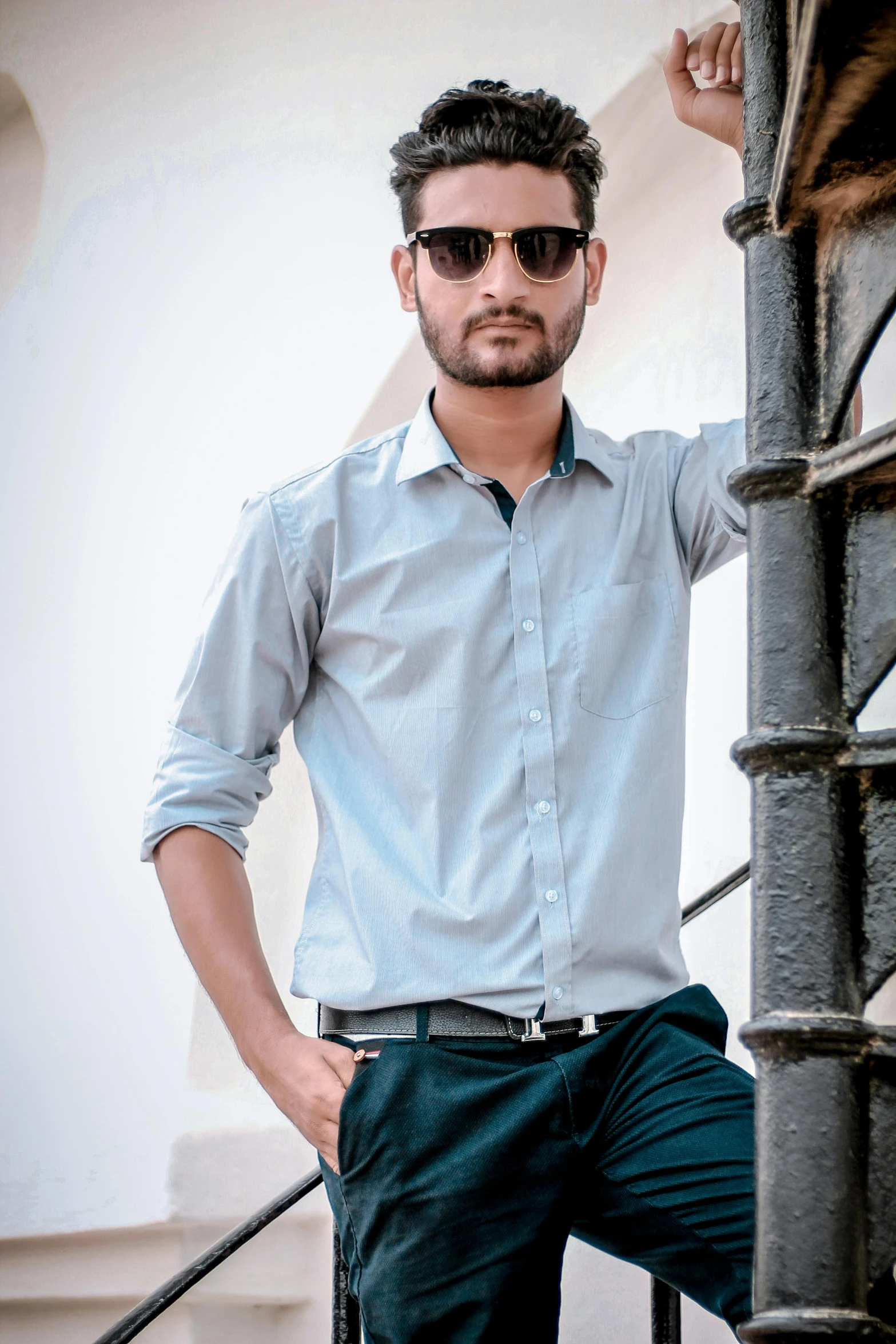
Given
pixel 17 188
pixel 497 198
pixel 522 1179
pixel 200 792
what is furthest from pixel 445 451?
pixel 17 188

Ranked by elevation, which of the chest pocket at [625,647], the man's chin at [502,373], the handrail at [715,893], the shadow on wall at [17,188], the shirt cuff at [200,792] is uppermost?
the shadow on wall at [17,188]

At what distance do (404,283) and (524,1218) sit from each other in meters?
1.48

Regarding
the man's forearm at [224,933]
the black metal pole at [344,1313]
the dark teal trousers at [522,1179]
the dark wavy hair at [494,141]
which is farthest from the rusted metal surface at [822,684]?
the black metal pole at [344,1313]

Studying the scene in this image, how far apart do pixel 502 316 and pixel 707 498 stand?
42 centimetres

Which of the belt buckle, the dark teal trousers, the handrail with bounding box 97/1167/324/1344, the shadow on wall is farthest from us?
the shadow on wall

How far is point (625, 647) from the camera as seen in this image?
202cm

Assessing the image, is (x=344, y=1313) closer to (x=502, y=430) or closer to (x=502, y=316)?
(x=502, y=430)

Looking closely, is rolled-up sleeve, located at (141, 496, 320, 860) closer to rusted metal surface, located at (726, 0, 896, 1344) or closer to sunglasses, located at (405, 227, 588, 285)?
sunglasses, located at (405, 227, 588, 285)

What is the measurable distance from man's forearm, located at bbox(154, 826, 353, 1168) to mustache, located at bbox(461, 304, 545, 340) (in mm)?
842

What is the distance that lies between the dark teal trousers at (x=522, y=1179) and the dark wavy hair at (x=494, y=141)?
4.38ft

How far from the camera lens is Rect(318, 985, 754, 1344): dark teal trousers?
165cm

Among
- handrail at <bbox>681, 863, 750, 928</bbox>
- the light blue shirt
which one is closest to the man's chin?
the light blue shirt

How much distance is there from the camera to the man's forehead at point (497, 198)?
6.91 ft

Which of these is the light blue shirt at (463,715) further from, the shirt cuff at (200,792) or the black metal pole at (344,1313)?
the black metal pole at (344,1313)
